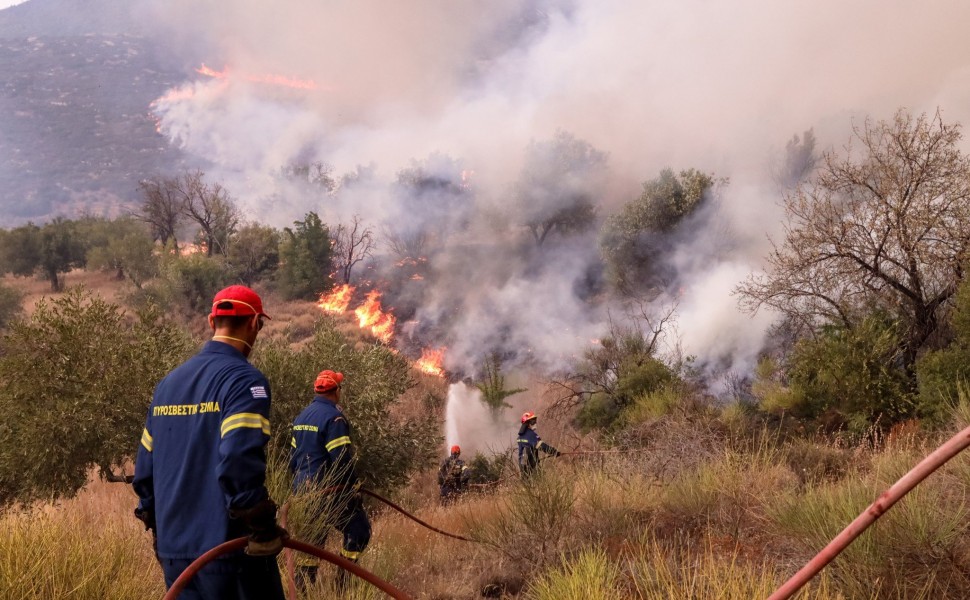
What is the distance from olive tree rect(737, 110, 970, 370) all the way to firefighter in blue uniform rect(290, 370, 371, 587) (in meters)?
9.57

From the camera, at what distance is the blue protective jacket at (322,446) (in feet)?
16.0

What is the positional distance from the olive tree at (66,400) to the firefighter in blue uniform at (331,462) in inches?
132

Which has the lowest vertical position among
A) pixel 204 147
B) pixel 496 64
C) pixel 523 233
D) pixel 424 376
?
pixel 424 376

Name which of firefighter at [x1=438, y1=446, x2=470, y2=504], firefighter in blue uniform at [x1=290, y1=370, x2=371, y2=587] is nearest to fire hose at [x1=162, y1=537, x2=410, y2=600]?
firefighter in blue uniform at [x1=290, y1=370, x2=371, y2=587]

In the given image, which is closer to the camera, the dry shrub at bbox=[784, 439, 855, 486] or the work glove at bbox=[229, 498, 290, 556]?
the work glove at bbox=[229, 498, 290, 556]

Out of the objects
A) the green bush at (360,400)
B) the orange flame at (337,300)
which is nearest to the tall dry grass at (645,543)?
the green bush at (360,400)

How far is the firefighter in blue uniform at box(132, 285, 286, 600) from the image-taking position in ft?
8.56

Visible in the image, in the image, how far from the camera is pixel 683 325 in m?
21.5

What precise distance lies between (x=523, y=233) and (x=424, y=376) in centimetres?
1937

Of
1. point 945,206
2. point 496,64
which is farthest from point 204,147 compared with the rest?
point 945,206

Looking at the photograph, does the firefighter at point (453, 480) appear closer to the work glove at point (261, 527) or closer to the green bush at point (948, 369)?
the green bush at point (948, 369)

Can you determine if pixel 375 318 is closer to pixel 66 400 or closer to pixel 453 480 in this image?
pixel 453 480

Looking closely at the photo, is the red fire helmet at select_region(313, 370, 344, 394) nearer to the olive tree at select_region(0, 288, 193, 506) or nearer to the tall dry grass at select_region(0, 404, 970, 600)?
the tall dry grass at select_region(0, 404, 970, 600)

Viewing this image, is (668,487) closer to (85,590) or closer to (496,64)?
(85,590)
